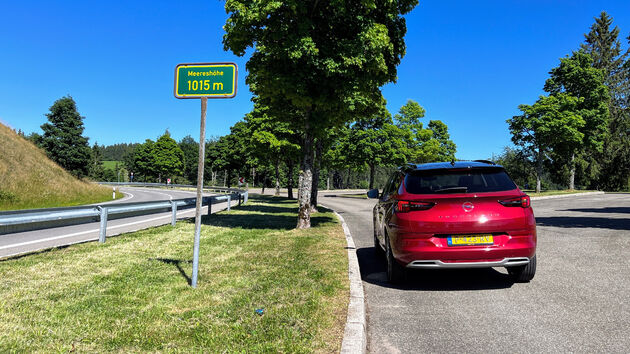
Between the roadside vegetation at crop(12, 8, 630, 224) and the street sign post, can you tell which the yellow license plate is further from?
the roadside vegetation at crop(12, 8, 630, 224)

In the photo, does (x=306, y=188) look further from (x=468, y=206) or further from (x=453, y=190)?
(x=468, y=206)

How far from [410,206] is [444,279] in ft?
5.42

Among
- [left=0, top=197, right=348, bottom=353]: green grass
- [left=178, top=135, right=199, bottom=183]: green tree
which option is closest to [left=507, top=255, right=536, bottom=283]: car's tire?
[left=0, top=197, right=348, bottom=353]: green grass

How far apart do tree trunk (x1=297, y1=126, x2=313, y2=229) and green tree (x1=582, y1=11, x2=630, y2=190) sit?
51656mm

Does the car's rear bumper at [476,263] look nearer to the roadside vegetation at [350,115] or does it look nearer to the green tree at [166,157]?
the roadside vegetation at [350,115]

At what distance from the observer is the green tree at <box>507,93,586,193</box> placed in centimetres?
3322

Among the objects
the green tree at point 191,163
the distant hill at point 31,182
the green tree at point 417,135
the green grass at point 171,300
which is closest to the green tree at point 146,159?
the green tree at point 191,163

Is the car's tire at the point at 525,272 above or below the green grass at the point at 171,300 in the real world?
above

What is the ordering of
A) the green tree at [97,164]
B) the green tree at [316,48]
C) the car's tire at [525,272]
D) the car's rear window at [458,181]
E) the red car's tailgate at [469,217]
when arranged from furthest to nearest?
the green tree at [97,164]
the green tree at [316,48]
the car's tire at [525,272]
the car's rear window at [458,181]
the red car's tailgate at [469,217]

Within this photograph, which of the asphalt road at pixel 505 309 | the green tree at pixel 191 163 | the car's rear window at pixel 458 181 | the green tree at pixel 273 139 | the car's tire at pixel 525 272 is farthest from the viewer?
the green tree at pixel 191 163

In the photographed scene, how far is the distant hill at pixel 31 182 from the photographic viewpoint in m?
20.8

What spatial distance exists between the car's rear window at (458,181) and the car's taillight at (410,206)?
201 millimetres

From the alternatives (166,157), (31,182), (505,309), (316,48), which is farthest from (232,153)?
(505,309)

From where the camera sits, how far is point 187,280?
16.8 ft
